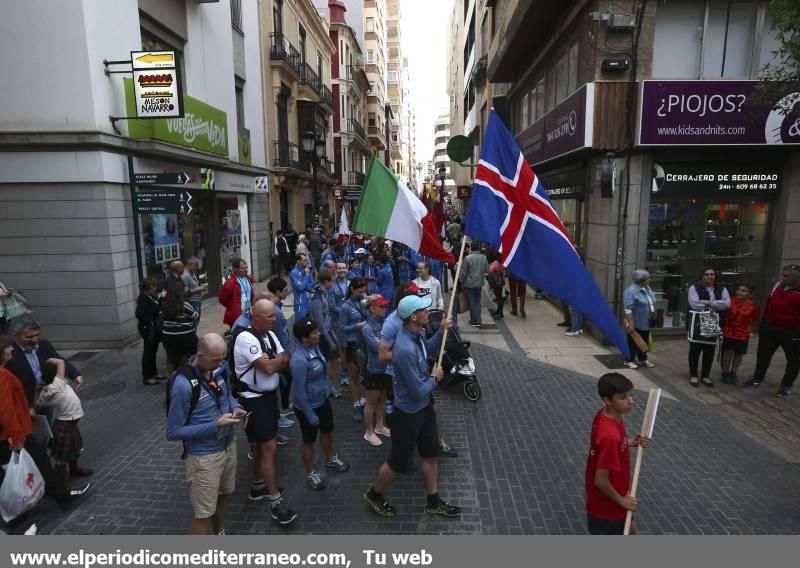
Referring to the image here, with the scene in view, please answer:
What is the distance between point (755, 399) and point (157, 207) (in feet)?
34.7

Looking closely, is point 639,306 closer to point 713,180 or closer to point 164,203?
point 713,180

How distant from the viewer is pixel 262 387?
432 centimetres

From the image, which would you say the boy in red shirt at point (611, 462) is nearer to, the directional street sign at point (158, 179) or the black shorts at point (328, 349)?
the black shorts at point (328, 349)

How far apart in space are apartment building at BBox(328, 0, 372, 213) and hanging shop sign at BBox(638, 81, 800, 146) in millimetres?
29241

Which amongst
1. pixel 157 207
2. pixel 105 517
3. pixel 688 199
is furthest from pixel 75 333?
pixel 688 199

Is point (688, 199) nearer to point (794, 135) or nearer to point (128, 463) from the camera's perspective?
point (794, 135)

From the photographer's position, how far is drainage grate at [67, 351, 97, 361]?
916 cm

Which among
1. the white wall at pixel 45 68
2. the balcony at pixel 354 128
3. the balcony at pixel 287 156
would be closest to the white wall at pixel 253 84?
the balcony at pixel 287 156

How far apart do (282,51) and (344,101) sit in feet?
66.5

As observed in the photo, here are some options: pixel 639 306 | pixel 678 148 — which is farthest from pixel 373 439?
pixel 678 148

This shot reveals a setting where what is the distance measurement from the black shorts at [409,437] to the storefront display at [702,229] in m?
7.81

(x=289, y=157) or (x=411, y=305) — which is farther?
(x=289, y=157)

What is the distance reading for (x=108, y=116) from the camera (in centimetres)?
956

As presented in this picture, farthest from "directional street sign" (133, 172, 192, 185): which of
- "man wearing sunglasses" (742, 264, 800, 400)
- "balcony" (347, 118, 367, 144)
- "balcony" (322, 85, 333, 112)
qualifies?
"balcony" (347, 118, 367, 144)
